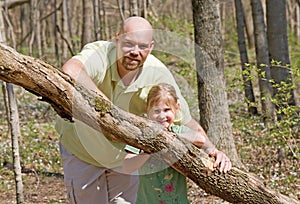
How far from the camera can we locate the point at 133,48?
131 inches

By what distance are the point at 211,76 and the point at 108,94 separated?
317 cm

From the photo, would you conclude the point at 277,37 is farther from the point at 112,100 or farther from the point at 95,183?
the point at 95,183

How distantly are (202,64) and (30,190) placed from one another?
106 inches

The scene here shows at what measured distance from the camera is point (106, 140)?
342 centimetres

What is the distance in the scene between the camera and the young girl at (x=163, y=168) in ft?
11.4

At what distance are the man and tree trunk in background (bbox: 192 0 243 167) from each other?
9.18 ft

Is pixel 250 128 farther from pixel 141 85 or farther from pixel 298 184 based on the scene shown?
pixel 141 85

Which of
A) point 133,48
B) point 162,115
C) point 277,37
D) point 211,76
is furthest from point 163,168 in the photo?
point 277,37

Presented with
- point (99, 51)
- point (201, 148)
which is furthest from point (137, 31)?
point (201, 148)

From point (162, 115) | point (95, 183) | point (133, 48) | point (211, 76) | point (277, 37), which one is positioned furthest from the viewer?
point (277, 37)

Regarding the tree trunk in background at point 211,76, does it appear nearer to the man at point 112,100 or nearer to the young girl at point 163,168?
the young girl at point 163,168

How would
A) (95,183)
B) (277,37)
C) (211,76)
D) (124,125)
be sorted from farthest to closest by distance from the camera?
(277,37) < (211,76) < (95,183) < (124,125)

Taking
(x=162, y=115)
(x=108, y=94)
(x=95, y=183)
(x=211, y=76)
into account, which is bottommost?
(x=95, y=183)

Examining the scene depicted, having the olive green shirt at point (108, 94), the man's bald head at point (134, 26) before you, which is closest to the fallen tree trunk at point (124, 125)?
the olive green shirt at point (108, 94)
